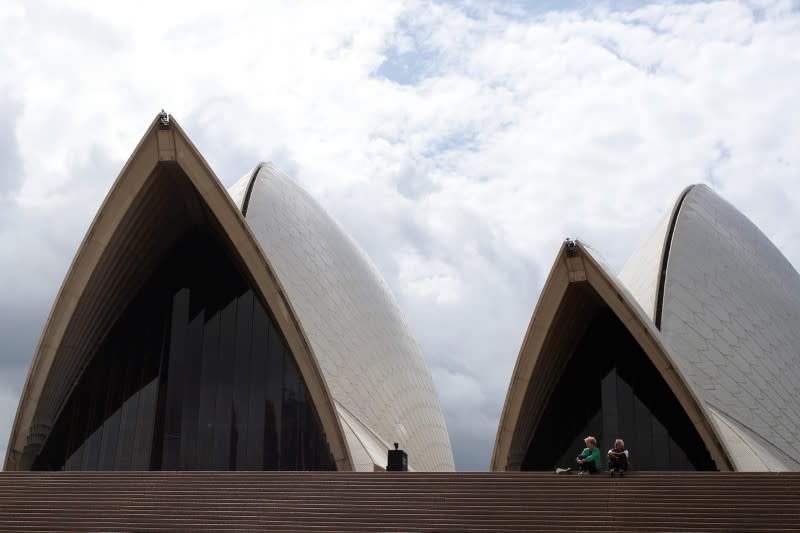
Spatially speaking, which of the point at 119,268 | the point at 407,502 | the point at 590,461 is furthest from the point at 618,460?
the point at 119,268

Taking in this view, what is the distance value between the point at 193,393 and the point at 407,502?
7503 millimetres

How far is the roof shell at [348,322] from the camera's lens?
784 inches

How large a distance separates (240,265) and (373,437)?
444 cm

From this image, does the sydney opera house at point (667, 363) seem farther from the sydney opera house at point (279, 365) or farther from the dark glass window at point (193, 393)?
the dark glass window at point (193, 393)

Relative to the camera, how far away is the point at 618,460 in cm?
1141

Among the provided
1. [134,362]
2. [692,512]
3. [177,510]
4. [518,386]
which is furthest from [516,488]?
[134,362]

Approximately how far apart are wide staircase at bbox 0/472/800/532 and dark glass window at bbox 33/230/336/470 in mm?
4850

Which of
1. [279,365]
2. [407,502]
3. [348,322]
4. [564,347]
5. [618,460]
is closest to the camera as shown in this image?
[407,502]

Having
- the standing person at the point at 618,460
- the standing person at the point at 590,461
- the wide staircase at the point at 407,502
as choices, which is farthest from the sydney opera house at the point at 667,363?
the wide staircase at the point at 407,502

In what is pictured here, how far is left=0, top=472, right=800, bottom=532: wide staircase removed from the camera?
10.4m

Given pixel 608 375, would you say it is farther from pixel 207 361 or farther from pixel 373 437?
pixel 207 361

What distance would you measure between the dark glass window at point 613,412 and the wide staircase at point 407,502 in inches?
244

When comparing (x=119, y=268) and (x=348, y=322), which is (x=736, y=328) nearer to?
(x=348, y=322)

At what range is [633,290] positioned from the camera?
21359 mm
